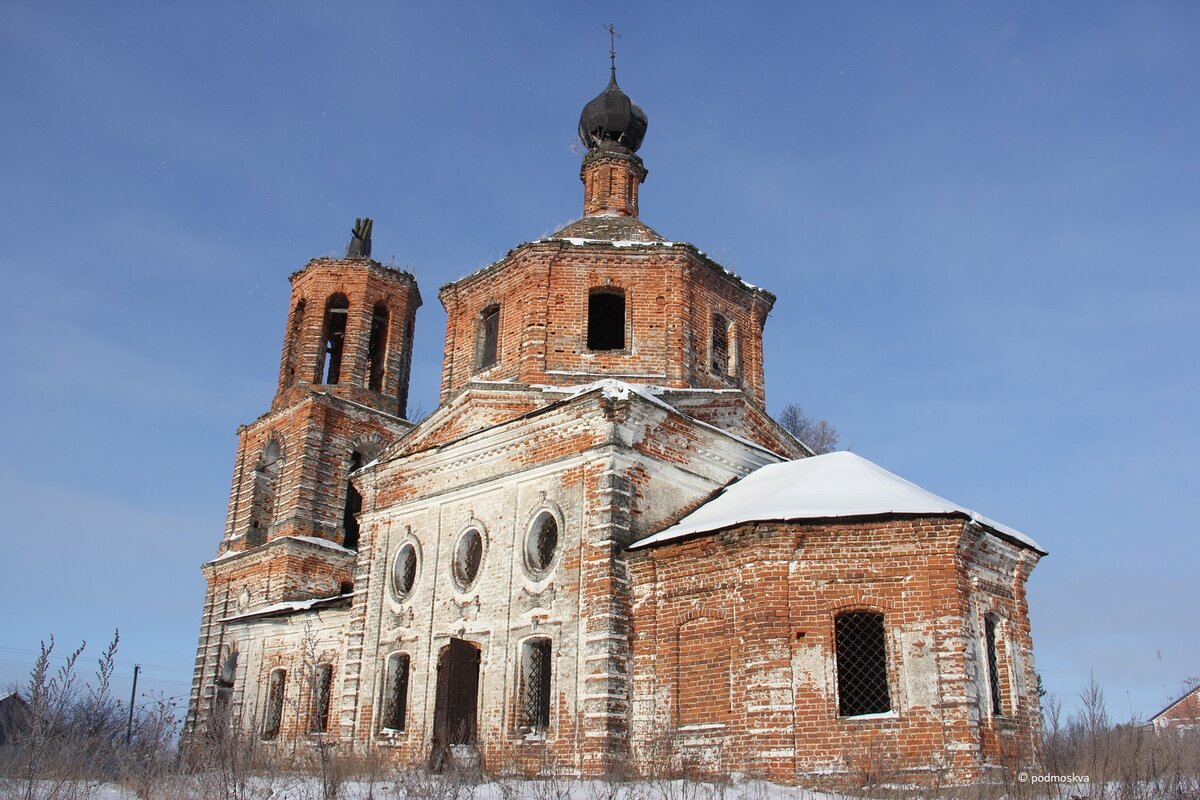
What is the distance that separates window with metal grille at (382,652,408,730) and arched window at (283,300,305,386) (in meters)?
8.31

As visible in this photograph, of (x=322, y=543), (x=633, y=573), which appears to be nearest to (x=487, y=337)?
(x=633, y=573)

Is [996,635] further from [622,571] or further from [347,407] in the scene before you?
[347,407]

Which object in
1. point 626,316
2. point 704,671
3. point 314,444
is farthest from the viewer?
point 314,444

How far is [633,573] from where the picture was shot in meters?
11.3

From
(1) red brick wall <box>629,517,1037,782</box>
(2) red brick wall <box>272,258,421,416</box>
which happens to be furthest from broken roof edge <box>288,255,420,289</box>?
(1) red brick wall <box>629,517,1037,782</box>

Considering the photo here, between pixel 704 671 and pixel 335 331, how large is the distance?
12.6m

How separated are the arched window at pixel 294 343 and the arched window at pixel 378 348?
4.64 ft

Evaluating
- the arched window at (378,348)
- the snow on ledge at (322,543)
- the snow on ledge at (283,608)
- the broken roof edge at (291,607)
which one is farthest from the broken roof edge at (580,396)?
the arched window at (378,348)

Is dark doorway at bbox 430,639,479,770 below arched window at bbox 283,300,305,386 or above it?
below

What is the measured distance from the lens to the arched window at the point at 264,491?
1944 centimetres

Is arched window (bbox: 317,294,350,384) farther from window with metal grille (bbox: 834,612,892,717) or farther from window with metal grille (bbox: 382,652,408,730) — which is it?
window with metal grille (bbox: 834,612,892,717)

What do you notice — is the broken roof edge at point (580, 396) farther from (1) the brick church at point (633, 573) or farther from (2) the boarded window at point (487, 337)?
(2) the boarded window at point (487, 337)

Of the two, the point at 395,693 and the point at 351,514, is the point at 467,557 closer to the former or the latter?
the point at 395,693

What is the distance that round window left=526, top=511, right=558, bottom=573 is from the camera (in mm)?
11992
